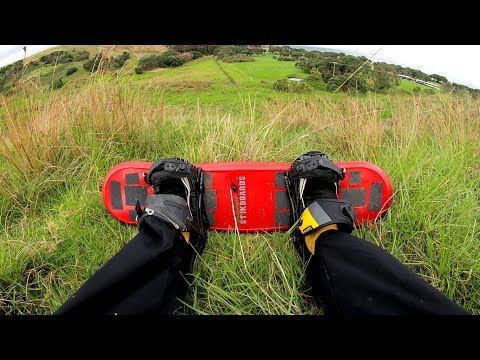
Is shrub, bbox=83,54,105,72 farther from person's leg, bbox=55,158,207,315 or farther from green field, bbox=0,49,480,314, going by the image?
person's leg, bbox=55,158,207,315

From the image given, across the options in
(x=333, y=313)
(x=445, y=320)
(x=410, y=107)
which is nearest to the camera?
(x=445, y=320)

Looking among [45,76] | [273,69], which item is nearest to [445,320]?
[45,76]

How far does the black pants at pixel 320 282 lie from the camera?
1033 millimetres

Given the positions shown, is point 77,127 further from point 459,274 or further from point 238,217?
point 459,274

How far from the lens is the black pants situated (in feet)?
3.39

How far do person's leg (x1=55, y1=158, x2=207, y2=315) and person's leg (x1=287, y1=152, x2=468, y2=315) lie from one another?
59cm

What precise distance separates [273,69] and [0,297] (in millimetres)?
3622

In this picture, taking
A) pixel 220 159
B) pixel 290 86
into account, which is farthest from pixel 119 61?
pixel 290 86

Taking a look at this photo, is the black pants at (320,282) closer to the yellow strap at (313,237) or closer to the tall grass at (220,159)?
the yellow strap at (313,237)

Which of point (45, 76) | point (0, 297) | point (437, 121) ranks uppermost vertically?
point (45, 76)

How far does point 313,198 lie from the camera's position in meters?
1.76

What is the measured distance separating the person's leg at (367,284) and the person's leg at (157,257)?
2.07 feet

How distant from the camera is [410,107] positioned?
10.2ft

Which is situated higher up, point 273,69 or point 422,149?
point 273,69
